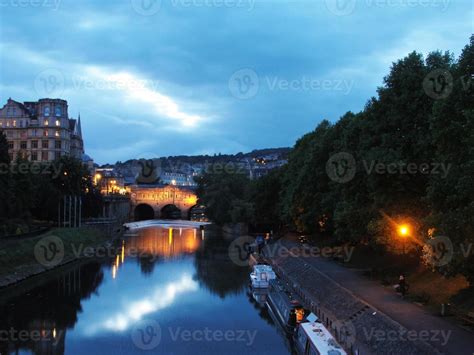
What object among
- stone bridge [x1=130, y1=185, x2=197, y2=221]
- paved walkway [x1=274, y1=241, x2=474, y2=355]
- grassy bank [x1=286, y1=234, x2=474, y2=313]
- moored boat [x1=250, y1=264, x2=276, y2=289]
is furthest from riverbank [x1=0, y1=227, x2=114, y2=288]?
stone bridge [x1=130, y1=185, x2=197, y2=221]

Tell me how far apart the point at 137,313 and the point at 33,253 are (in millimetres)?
20012

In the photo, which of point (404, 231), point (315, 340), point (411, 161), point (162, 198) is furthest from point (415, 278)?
point (162, 198)

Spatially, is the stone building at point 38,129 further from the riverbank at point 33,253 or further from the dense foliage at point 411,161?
the dense foliage at point 411,161

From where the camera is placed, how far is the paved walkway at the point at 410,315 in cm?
2067

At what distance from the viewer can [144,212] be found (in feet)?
627

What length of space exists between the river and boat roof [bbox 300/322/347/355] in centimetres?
460

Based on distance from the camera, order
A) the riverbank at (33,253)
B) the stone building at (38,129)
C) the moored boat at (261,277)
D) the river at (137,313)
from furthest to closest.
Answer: the stone building at (38,129), the riverbank at (33,253), the moored boat at (261,277), the river at (137,313)

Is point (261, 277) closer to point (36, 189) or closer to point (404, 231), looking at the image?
point (404, 231)

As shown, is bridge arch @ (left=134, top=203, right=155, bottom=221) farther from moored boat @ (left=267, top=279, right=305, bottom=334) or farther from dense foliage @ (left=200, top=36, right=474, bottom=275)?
moored boat @ (left=267, top=279, right=305, bottom=334)

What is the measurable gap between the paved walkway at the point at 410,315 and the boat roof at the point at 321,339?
123 inches

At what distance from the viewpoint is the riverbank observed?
46.7 m

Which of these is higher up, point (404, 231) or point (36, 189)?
point (36, 189)

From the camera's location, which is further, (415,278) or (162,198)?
(162,198)

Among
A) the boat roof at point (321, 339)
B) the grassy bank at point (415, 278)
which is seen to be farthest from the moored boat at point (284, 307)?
the grassy bank at point (415, 278)
